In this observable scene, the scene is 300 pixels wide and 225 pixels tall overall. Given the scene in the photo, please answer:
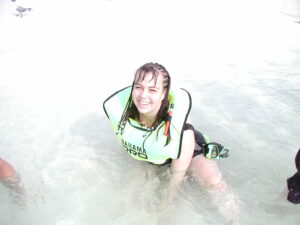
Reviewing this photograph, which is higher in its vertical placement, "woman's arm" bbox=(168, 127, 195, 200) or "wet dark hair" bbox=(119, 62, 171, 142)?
"wet dark hair" bbox=(119, 62, 171, 142)

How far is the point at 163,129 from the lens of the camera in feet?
8.18

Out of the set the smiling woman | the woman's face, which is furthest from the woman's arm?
the woman's face

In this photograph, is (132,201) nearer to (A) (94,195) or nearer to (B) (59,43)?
(A) (94,195)

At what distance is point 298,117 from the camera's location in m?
4.20

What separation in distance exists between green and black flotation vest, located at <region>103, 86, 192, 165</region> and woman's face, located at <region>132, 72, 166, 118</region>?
0.19 m

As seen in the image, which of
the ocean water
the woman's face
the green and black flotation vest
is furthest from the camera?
the ocean water

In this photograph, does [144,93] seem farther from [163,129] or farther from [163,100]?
[163,129]

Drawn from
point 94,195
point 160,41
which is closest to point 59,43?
point 160,41

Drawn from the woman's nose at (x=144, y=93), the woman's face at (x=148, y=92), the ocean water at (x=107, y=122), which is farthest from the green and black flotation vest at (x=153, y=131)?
the ocean water at (x=107, y=122)

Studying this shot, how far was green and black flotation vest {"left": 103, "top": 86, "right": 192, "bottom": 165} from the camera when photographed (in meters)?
2.43

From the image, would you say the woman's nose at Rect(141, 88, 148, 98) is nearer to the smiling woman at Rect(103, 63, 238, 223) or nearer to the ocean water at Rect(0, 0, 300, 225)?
the smiling woman at Rect(103, 63, 238, 223)

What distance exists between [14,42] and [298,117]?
5556mm

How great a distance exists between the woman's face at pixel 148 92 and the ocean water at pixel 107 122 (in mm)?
917

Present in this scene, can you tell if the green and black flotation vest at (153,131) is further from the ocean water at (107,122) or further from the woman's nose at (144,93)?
the ocean water at (107,122)
